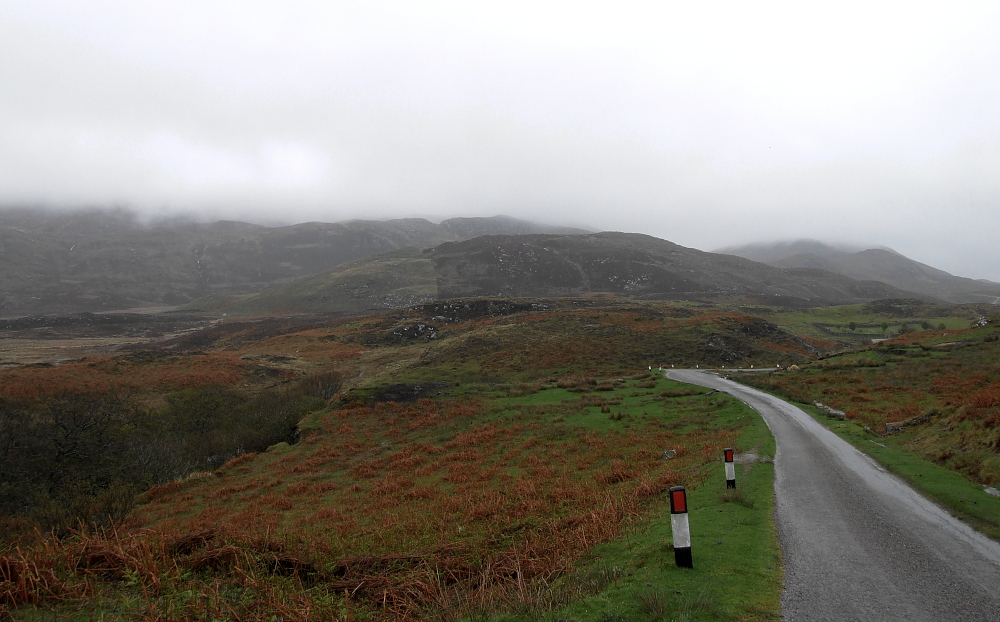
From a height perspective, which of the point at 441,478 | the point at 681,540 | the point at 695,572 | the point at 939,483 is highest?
the point at 681,540

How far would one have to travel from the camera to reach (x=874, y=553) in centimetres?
742

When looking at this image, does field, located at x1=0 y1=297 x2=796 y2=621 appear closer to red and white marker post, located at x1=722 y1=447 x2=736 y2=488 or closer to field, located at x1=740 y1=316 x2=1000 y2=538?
red and white marker post, located at x1=722 y1=447 x2=736 y2=488

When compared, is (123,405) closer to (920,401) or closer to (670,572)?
(670,572)

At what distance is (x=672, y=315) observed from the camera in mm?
79250

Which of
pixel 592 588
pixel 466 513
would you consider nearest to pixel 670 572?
pixel 592 588

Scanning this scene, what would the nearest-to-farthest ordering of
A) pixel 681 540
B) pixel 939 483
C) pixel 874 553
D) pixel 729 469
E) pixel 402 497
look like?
pixel 681 540, pixel 874 553, pixel 729 469, pixel 939 483, pixel 402 497

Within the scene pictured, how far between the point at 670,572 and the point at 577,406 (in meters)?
24.2

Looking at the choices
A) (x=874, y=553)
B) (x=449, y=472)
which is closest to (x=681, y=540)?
(x=874, y=553)

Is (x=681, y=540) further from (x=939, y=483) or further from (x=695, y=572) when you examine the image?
(x=939, y=483)

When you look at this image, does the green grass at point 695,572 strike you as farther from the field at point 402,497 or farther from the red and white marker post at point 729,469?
the red and white marker post at point 729,469

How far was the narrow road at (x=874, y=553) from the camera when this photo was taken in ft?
A: 18.8

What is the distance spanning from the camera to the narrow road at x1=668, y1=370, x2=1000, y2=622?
573 cm

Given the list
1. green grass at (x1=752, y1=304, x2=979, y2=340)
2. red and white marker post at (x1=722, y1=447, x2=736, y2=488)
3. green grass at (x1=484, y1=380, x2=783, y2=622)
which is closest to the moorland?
green grass at (x1=484, y1=380, x2=783, y2=622)

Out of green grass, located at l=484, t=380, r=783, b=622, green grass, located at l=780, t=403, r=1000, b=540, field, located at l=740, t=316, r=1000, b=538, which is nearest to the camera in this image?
green grass, located at l=484, t=380, r=783, b=622
